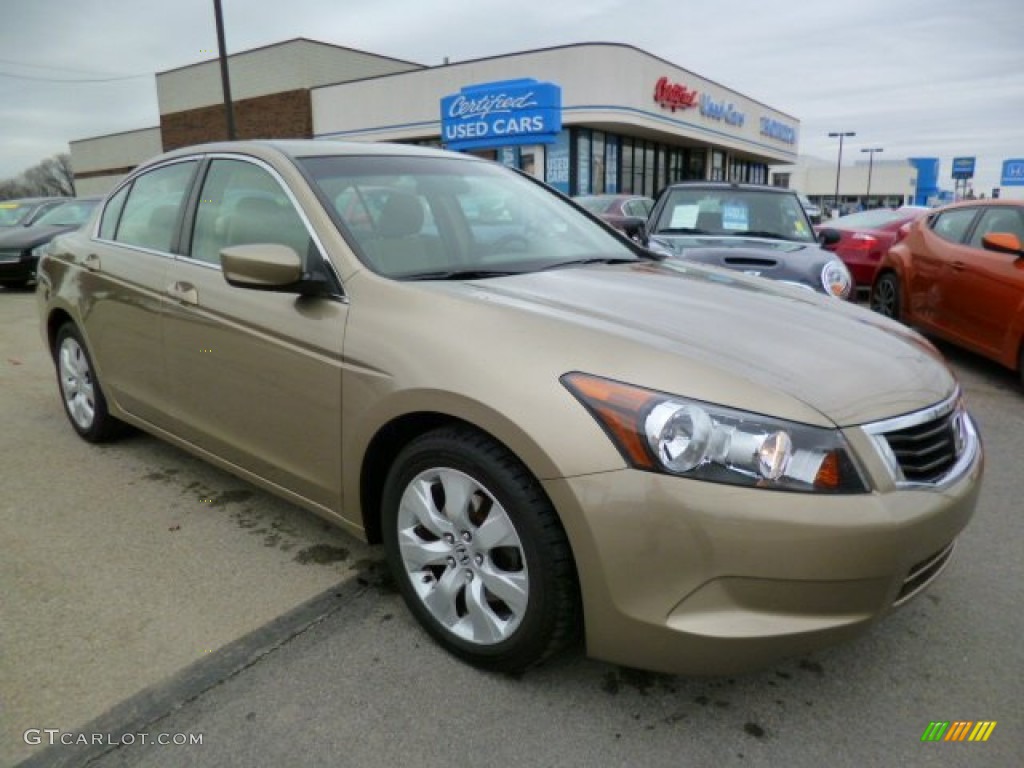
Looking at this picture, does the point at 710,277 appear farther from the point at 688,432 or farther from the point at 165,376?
the point at 165,376

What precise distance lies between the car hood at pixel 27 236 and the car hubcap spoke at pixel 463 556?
11.7m

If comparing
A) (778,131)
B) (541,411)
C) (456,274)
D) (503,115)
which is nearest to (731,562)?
(541,411)

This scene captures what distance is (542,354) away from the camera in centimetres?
207

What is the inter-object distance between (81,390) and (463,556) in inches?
120

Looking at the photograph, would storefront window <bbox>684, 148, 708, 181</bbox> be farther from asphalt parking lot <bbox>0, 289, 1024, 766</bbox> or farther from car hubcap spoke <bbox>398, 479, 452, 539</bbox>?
car hubcap spoke <bbox>398, 479, 452, 539</bbox>

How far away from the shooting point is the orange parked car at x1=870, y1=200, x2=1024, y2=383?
5.57 m

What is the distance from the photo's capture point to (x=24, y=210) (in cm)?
1403

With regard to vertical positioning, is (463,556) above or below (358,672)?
above

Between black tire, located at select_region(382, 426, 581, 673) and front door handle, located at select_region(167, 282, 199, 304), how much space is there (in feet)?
4.26

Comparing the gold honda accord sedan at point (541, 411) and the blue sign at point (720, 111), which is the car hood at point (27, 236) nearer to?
the gold honda accord sedan at point (541, 411)

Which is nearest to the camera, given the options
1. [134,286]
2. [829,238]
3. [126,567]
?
[126,567]

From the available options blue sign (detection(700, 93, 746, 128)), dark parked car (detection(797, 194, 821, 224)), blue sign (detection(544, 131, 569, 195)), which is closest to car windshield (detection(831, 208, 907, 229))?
dark parked car (detection(797, 194, 821, 224))

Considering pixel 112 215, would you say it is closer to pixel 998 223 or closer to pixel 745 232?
pixel 745 232

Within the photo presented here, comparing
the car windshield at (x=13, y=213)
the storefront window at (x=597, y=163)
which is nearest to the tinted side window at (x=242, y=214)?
the car windshield at (x=13, y=213)
